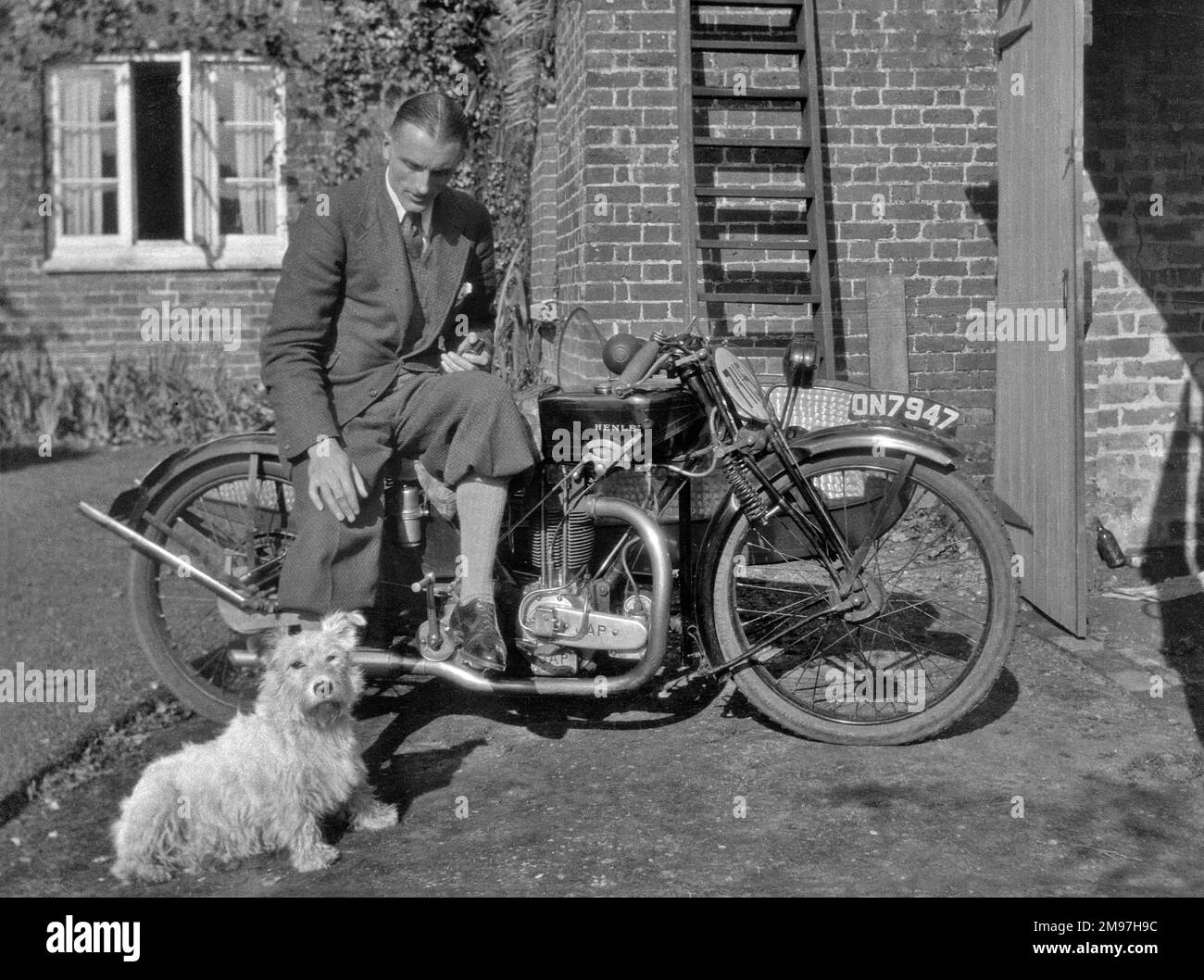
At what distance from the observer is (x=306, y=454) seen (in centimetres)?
422

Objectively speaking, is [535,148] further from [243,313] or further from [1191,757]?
[1191,757]

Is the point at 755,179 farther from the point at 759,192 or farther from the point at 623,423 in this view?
the point at 623,423

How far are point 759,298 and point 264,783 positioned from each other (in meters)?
4.19

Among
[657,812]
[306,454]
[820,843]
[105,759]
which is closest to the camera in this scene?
[820,843]

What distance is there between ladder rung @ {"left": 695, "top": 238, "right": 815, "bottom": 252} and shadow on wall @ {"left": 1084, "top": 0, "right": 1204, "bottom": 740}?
1497mm

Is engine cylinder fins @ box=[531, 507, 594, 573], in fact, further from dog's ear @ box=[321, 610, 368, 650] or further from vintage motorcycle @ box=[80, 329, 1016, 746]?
dog's ear @ box=[321, 610, 368, 650]

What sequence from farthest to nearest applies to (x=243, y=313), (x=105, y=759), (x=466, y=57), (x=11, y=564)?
(x=243, y=313)
(x=466, y=57)
(x=11, y=564)
(x=105, y=759)

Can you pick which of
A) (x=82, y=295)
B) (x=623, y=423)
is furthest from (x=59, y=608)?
(x=82, y=295)

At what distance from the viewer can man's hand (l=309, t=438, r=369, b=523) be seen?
4121 millimetres

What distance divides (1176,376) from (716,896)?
492 centimetres

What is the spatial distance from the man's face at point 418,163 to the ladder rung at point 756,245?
9.49 feet

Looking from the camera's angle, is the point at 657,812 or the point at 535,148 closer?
the point at 657,812

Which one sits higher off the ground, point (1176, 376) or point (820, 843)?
point (1176, 376)

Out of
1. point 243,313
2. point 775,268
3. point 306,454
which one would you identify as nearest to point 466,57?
point 243,313
